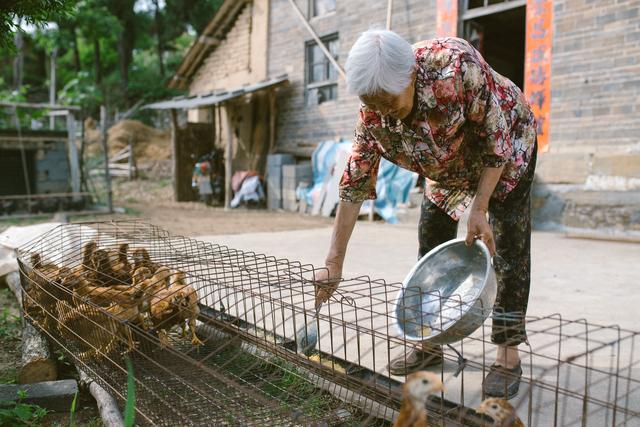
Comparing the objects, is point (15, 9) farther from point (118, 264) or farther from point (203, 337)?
point (203, 337)

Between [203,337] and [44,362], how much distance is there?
32.7 inches

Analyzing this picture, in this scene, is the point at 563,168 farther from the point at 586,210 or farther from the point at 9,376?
the point at 9,376

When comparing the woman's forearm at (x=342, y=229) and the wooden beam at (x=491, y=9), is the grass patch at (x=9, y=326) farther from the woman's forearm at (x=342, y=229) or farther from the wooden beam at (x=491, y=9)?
the wooden beam at (x=491, y=9)

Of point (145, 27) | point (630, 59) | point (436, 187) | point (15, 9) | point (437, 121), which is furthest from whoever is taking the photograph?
point (145, 27)

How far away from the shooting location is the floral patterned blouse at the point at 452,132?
1.99m

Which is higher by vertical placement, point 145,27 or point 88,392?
point 145,27

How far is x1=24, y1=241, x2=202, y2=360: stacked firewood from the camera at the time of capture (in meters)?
2.53

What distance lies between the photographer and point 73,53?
2898 centimetres

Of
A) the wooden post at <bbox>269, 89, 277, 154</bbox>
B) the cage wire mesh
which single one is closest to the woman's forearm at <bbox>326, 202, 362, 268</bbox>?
the cage wire mesh

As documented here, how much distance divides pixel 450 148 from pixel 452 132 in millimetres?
92

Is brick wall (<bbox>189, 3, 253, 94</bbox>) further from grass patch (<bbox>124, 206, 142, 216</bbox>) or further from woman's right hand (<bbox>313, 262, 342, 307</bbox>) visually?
woman's right hand (<bbox>313, 262, 342, 307</bbox>)

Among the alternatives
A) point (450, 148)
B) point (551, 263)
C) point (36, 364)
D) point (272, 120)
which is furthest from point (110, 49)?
point (450, 148)

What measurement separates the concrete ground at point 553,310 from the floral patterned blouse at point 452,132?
0.67 metres

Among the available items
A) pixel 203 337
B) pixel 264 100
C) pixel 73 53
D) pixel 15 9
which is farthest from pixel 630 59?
pixel 73 53
